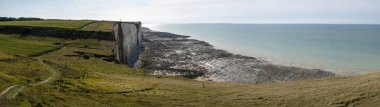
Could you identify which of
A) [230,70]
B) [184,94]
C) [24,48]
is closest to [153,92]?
[184,94]

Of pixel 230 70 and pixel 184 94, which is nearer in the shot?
pixel 184 94

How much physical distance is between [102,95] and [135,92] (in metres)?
3.62

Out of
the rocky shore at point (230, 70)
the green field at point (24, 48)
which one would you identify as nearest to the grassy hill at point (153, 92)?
the green field at point (24, 48)

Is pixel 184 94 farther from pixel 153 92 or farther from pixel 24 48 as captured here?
pixel 24 48

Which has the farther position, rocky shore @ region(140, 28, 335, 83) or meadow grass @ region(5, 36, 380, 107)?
rocky shore @ region(140, 28, 335, 83)

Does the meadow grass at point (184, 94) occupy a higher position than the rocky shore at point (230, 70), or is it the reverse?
the meadow grass at point (184, 94)

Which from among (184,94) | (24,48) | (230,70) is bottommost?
(230,70)

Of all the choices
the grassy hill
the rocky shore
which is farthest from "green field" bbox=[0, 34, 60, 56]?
the rocky shore

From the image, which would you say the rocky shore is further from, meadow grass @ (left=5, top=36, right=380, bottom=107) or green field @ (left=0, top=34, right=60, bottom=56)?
meadow grass @ (left=5, top=36, right=380, bottom=107)

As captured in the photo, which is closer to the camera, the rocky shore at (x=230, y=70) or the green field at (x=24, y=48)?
the green field at (x=24, y=48)

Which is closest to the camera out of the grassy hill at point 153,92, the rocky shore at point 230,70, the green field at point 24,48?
the grassy hill at point 153,92

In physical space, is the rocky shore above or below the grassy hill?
below

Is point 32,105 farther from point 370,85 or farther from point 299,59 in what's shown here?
point 299,59

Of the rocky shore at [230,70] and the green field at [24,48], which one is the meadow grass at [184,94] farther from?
the rocky shore at [230,70]
